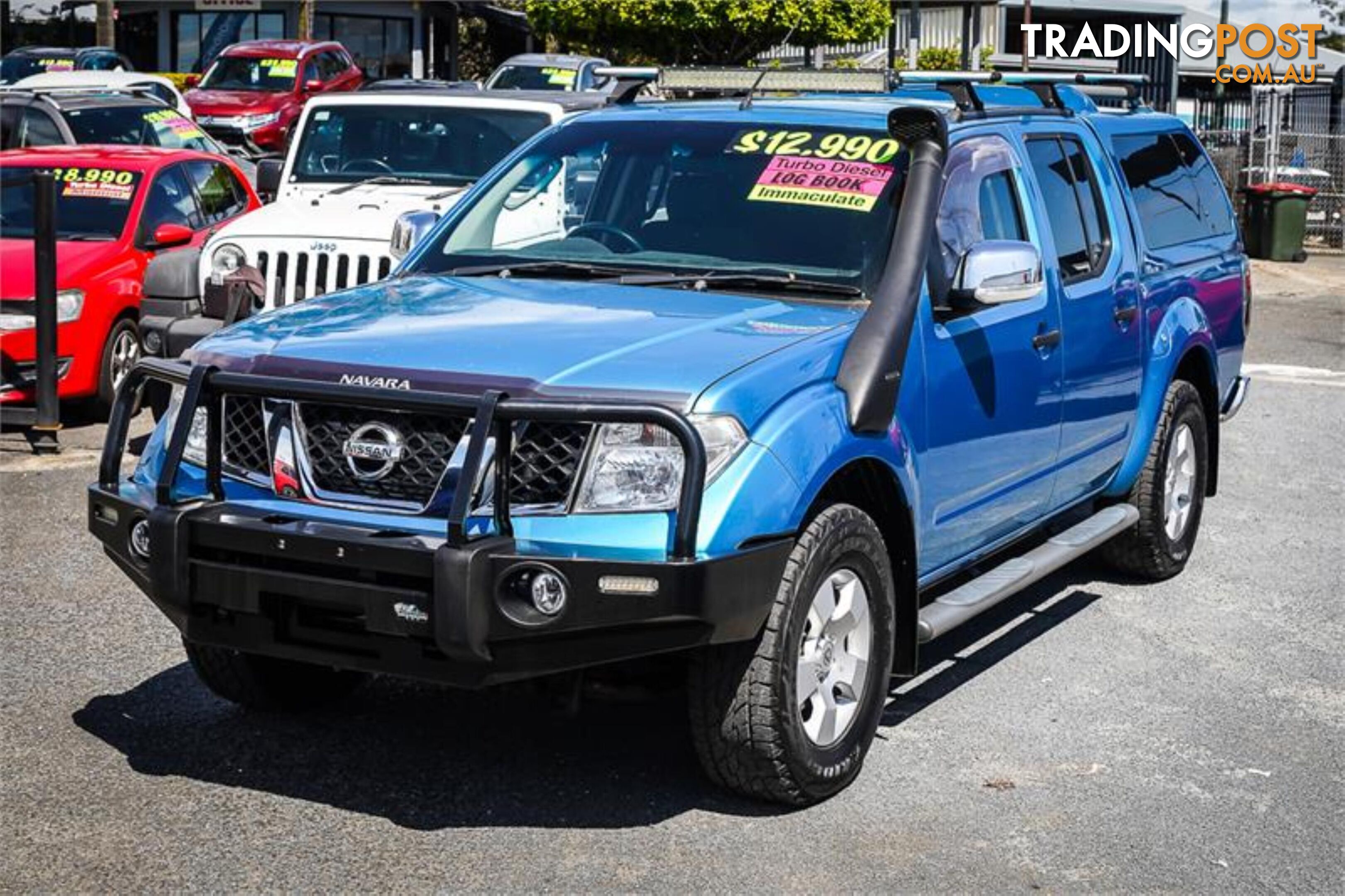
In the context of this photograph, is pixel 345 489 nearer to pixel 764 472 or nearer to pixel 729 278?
pixel 764 472

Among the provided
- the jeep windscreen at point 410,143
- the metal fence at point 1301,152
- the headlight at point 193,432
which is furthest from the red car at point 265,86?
the headlight at point 193,432

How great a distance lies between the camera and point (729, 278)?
586cm

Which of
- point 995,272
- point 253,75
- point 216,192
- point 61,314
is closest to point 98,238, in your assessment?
point 61,314

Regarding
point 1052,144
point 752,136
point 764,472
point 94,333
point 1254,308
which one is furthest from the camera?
point 1254,308

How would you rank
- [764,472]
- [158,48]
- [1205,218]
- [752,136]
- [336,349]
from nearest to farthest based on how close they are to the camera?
[764,472] < [336,349] < [752,136] < [1205,218] < [158,48]

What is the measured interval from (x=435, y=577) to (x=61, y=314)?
23.8 feet

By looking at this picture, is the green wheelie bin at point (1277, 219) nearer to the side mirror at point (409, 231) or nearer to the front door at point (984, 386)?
the front door at point (984, 386)

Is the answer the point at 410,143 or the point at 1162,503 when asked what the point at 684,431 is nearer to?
the point at 1162,503

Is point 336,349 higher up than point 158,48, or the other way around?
point 158,48

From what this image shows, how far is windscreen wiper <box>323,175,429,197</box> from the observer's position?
11.9m

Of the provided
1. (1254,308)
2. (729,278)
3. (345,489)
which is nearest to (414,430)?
(345,489)

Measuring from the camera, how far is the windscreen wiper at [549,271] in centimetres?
601

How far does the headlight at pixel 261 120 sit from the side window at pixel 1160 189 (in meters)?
21.7

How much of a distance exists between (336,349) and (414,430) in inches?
15.0
